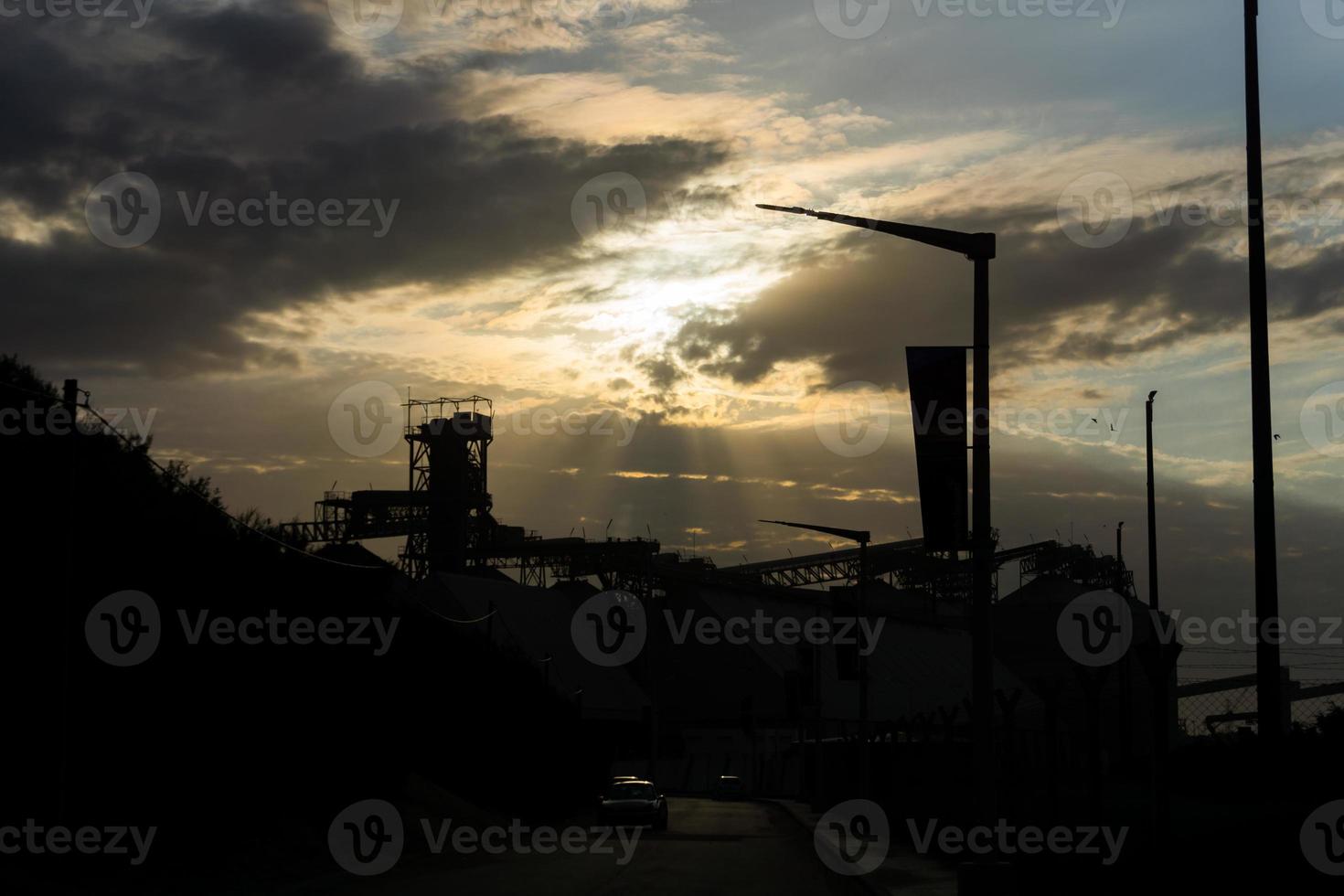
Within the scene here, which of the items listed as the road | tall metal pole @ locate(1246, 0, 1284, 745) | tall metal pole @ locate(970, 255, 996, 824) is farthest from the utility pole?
tall metal pole @ locate(1246, 0, 1284, 745)

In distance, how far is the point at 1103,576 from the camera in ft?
407

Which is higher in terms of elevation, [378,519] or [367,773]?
[378,519]

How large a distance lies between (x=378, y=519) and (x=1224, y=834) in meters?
90.3

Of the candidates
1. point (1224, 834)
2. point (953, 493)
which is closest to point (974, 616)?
point (953, 493)

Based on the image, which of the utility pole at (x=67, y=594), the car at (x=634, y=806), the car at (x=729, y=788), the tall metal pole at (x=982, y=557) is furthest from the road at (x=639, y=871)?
the car at (x=729, y=788)

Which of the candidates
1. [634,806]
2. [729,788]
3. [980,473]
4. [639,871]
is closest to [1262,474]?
[980,473]

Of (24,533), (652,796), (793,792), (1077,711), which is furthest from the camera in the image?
(1077,711)

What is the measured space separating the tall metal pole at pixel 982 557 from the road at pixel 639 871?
21.6 ft

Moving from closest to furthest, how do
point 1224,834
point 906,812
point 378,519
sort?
point 1224,834
point 906,812
point 378,519

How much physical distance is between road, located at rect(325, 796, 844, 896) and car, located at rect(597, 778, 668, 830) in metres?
3.86

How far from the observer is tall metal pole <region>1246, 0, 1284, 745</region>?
18875 millimetres

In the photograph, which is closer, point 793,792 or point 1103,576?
point 793,792

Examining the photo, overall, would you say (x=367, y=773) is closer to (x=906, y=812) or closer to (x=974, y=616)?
(x=906, y=812)

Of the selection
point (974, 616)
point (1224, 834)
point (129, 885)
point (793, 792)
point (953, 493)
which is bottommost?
point (793, 792)
